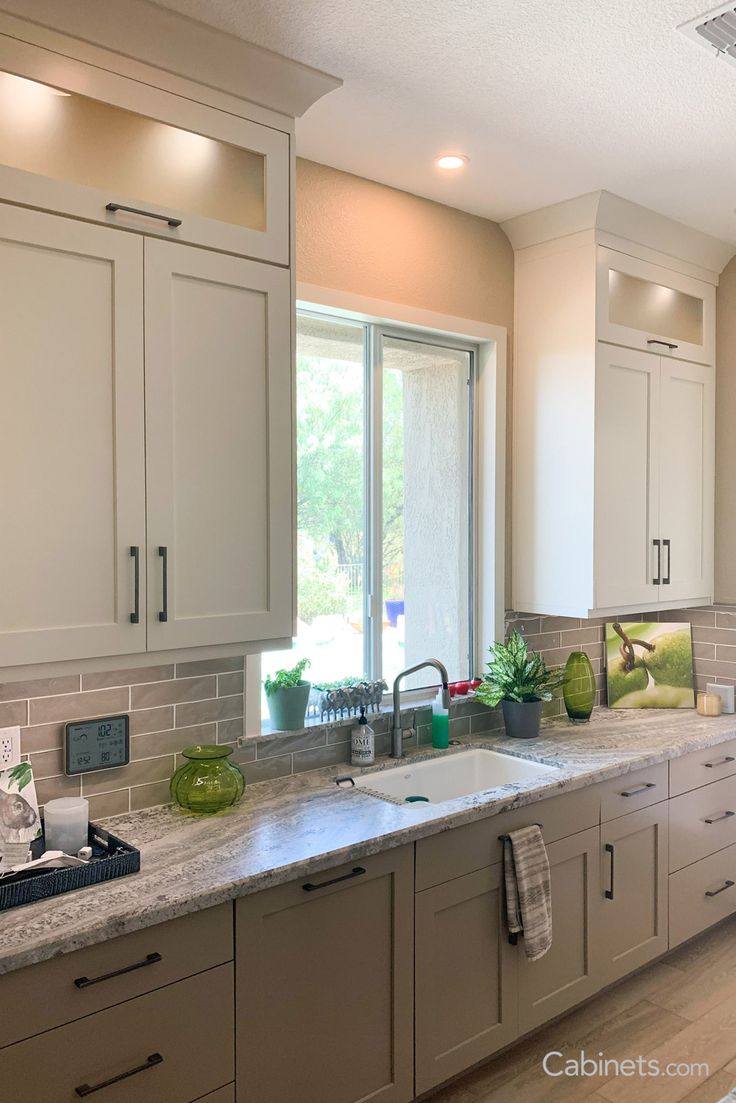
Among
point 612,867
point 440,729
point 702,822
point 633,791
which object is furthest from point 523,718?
point 702,822

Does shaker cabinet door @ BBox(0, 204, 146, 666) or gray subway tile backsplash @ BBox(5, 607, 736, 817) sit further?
gray subway tile backsplash @ BBox(5, 607, 736, 817)

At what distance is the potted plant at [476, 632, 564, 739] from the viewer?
3.09 m

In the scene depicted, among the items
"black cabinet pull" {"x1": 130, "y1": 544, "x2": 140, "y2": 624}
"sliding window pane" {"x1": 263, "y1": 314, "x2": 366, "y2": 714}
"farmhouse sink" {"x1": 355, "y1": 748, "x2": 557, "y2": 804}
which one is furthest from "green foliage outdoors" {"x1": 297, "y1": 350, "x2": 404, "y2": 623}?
"black cabinet pull" {"x1": 130, "y1": 544, "x2": 140, "y2": 624}

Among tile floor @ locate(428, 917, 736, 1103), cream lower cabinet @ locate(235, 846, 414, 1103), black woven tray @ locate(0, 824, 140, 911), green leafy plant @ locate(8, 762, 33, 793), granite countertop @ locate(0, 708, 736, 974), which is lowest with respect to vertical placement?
tile floor @ locate(428, 917, 736, 1103)

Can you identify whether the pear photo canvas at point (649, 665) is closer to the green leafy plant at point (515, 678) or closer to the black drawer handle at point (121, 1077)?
the green leafy plant at point (515, 678)

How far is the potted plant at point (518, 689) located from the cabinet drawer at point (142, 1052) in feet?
4.97

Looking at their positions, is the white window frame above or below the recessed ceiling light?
below

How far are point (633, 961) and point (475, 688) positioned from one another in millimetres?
1032

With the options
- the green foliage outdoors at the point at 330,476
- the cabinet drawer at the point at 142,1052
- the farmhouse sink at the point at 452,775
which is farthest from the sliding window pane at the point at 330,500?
the cabinet drawer at the point at 142,1052

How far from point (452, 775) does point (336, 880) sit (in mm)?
965

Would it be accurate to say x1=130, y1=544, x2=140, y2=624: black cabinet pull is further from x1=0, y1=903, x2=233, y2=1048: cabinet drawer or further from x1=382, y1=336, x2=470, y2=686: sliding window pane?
x1=382, y1=336, x2=470, y2=686: sliding window pane

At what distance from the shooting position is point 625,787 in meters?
2.85

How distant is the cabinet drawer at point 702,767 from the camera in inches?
121

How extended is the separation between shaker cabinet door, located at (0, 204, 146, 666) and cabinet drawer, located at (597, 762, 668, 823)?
64.2 inches
